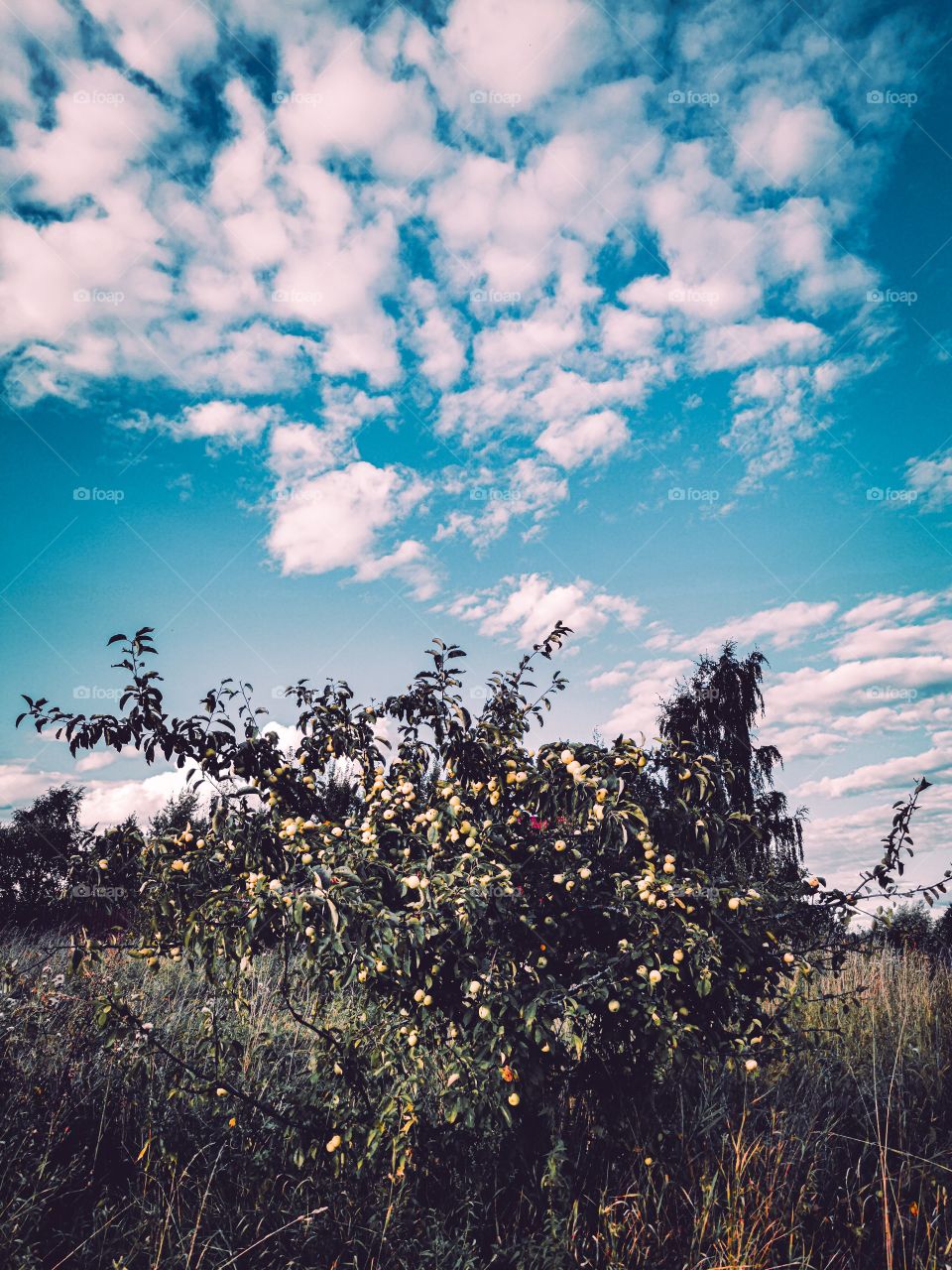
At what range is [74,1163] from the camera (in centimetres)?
372

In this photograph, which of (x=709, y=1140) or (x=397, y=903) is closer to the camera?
(x=397, y=903)

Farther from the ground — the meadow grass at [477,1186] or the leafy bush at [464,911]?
the leafy bush at [464,911]

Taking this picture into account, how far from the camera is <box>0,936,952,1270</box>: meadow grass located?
3.03 m

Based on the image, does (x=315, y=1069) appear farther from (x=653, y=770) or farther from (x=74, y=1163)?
(x=653, y=770)

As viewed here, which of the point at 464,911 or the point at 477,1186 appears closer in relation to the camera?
the point at 464,911

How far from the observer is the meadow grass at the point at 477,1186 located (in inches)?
119

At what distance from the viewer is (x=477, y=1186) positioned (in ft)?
10.8

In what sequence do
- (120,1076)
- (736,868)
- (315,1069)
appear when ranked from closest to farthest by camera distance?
1. (315,1069)
2. (736,868)
3. (120,1076)

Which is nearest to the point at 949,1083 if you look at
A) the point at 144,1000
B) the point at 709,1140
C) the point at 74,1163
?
the point at 709,1140

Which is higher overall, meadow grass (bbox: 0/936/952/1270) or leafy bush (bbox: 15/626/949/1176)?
leafy bush (bbox: 15/626/949/1176)

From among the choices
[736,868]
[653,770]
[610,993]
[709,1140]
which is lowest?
[709,1140]

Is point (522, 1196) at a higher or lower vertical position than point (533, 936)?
lower

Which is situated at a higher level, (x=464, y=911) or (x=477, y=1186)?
(x=464, y=911)

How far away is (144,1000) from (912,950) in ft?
29.4
